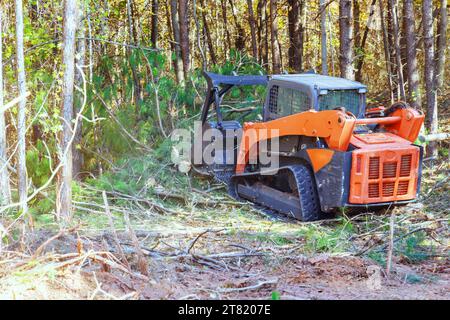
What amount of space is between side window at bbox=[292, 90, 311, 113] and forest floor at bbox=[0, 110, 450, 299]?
160cm

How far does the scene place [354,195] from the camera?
8555 millimetres

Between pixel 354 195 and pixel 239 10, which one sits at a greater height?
pixel 239 10

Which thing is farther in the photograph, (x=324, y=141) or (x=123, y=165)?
(x=123, y=165)

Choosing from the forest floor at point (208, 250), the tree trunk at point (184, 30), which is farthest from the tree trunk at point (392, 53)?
Answer: the forest floor at point (208, 250)

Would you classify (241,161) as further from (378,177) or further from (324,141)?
(378,177)

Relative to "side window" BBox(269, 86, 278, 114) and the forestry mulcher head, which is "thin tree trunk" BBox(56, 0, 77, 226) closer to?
the forestry mulcher head

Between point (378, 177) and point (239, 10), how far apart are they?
1915 centimetres

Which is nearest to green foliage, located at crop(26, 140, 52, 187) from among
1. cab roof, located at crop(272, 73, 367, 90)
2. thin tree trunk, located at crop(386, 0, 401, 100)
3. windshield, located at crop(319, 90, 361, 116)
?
cab roof, located at crop(272, 73, 367, 90)

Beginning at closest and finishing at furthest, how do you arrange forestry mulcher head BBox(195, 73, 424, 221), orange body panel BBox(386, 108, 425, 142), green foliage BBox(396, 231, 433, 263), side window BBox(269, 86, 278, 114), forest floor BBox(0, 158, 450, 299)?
forest floor BBox(0, 158, 450, 299)
green foliage BBox(396, 231, 433, 263)
forestry mulcher head BBox(195, 73, 424, 221)
orange body panel BBox(386, 108, 425, 142)
side window BBox(269, 86, 278, 114)

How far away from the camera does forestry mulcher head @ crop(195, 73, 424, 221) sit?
856 centimetres

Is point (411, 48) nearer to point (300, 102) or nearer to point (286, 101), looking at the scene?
point (286, 101)

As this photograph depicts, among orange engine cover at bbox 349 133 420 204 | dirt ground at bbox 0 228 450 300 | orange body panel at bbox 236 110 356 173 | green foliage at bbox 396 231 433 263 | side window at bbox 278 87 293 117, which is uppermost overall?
side window at bbox 278 87 293 117
